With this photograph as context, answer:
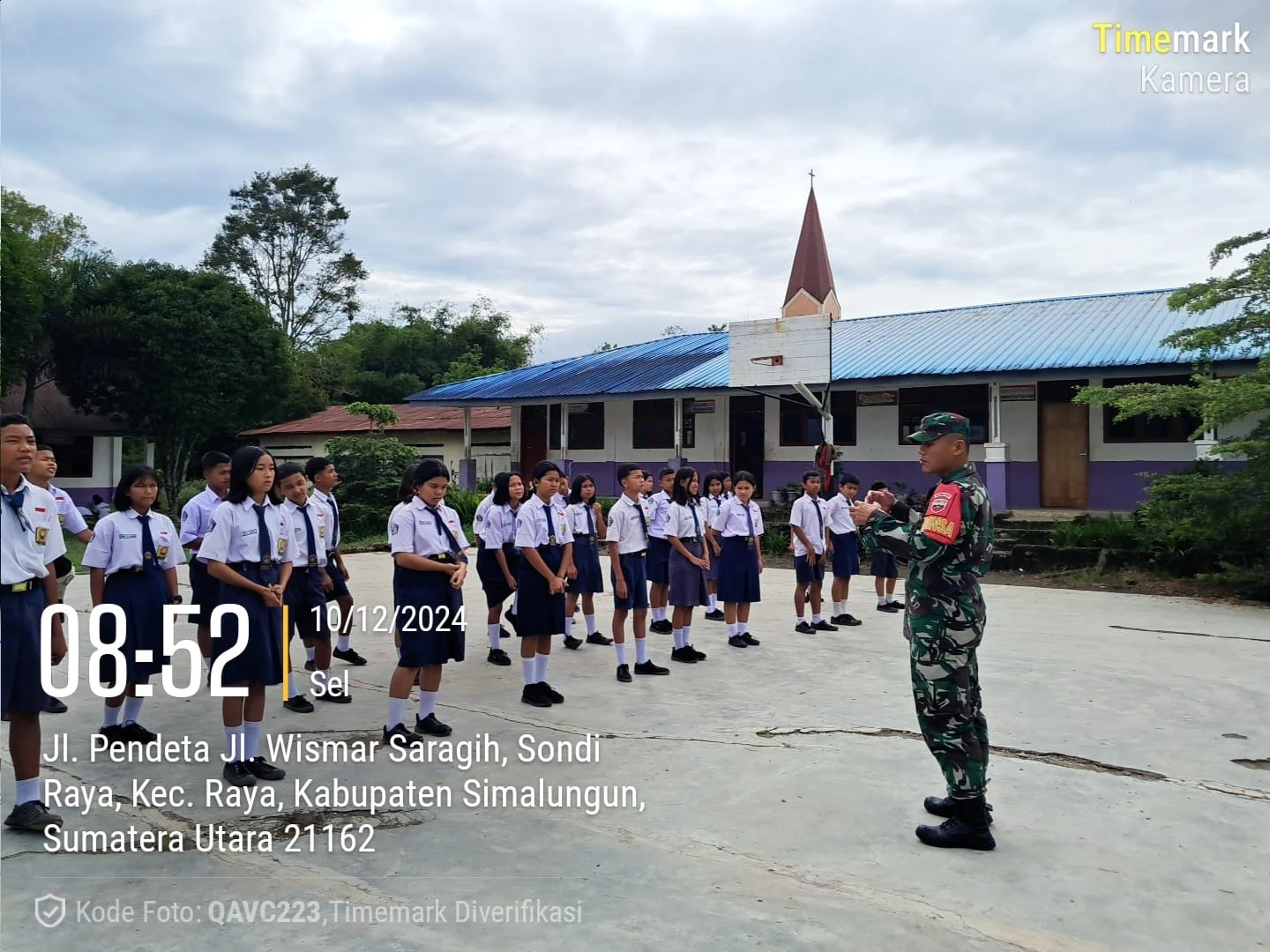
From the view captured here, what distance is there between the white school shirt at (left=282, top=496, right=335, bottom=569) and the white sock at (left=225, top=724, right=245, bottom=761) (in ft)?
4.87

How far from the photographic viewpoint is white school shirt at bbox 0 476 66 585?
13.2 feet

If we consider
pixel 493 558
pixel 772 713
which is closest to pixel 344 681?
pixel 493 558

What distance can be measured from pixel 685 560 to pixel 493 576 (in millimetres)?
1658

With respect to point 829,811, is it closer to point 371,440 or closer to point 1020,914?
point 1020,914

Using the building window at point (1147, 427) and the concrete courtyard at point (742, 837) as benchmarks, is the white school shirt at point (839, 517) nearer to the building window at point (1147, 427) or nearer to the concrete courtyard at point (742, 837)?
the concrete courtyard at point (742, 837)

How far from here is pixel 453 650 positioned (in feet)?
17.4

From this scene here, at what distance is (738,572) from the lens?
8.28m

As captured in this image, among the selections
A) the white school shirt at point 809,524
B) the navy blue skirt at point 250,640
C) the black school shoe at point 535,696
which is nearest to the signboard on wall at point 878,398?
the white school shirt at point 809,524

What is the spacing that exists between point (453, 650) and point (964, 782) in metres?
2.77

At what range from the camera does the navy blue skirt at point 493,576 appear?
26.3 ft

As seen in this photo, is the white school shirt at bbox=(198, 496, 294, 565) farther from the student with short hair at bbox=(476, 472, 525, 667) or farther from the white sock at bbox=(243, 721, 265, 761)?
the student with short hair at bbox=(476, 472, 525, 667)

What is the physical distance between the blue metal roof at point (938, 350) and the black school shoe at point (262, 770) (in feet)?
47.9

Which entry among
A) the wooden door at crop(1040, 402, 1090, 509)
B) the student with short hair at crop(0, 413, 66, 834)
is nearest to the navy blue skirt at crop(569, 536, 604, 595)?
the student with short hair at crop(0, 413, 66, 834)

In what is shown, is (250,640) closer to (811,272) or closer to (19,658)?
(19,658)
